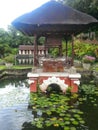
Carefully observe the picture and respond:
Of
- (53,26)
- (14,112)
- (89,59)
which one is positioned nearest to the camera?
(14,112)

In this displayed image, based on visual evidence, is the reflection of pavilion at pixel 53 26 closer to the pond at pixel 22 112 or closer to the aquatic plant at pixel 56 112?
the aquatic plant at pixel 56 112

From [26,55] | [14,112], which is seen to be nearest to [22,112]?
[14,112]

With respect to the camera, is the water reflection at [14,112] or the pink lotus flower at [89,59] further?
the pink lotus flower at [89,59]

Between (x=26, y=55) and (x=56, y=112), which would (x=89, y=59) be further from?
(x=56, y=112)

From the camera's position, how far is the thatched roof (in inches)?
476

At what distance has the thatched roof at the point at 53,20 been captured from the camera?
39.7 ft

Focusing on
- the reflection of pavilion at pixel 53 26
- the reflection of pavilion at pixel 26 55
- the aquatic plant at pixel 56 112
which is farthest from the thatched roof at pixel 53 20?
the reflection of pavilion at pixel 26 55

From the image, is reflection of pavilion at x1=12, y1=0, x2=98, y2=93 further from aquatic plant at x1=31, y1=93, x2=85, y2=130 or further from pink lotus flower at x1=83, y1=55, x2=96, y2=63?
pink lotus flower at x1=83, y1=55, x2=96, y2=63

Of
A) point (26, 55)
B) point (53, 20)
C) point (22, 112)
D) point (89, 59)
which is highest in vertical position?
point (53, 20)

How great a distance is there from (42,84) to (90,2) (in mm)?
15731

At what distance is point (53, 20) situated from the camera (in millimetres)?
12195

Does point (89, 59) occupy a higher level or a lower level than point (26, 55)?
higher

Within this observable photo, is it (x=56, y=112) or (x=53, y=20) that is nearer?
(x=56, y=112)

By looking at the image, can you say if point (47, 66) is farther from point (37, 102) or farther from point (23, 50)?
point (23, 50)
